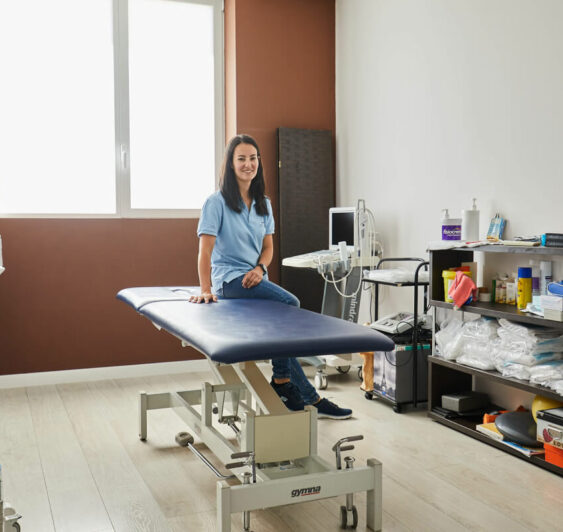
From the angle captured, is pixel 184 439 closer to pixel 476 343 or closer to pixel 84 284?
pixel 476 343

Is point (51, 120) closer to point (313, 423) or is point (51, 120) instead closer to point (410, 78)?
point (410, 78)

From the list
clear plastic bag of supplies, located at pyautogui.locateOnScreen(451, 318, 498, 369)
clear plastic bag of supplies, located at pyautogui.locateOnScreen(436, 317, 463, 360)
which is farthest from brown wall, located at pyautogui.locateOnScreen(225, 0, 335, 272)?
clear plastic bag of supplies, located at pyautogui.locateOnScreen(451, 318, 498, 369)

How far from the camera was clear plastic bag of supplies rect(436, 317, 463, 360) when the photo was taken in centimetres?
308

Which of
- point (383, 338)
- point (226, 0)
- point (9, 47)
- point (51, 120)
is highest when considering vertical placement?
point (226, 0)

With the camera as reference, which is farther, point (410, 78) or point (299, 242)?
point (299, 242)

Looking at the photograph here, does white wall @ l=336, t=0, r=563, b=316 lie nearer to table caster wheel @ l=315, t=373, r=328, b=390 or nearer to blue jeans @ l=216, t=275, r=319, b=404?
table caster wheel @ l=315, t=373, r=328, b=390

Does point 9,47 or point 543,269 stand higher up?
point 9,47

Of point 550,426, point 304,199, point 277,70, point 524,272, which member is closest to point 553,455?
point 550,426

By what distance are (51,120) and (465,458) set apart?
3.10 metres

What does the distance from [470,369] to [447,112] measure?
1415 millimetres

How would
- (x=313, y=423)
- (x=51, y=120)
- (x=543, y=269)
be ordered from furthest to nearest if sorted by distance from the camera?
(x=51, y=120) → (x=543, y=269) → (x=313, y=423)

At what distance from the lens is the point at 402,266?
3.98 m

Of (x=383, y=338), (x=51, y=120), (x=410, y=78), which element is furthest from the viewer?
(x=51, y=120)

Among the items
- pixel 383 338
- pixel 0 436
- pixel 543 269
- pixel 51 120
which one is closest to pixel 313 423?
pixel 383 338
